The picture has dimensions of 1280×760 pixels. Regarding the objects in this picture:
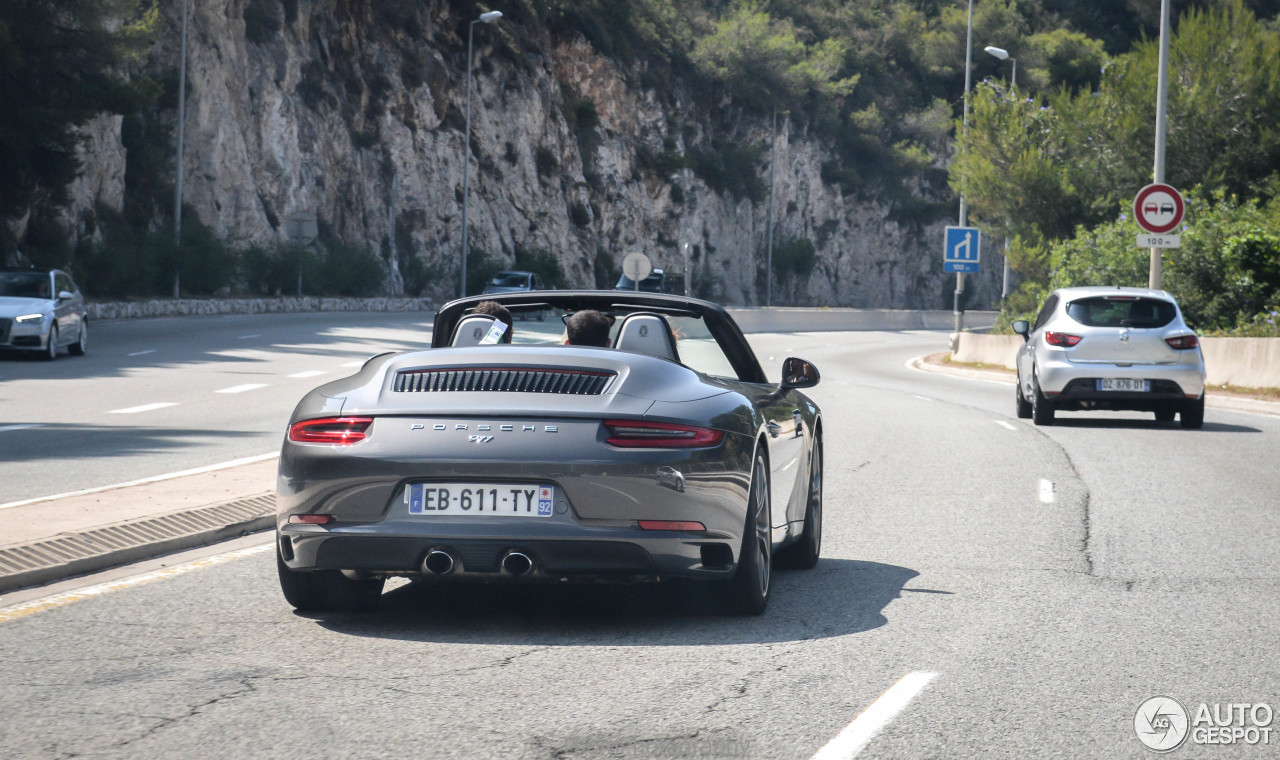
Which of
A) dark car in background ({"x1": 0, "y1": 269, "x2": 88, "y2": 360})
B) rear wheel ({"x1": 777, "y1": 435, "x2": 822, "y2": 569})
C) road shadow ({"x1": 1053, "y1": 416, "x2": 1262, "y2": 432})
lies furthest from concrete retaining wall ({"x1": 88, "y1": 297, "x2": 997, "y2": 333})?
rear wheel ({"x1": 777, "y1": 435, "x2": 822, "y2": 569})

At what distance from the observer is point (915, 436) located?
16828 mm

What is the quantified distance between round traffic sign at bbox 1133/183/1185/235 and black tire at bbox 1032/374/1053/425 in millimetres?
7642

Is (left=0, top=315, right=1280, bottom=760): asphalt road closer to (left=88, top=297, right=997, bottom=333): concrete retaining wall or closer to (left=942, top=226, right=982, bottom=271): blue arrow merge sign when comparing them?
(left=942, top=226, right=982, bottom=271): blue arrow merge sign

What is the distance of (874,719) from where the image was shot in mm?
4785

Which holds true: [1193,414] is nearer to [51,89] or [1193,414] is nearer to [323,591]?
[323,591]

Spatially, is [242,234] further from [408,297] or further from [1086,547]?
[1086,547]

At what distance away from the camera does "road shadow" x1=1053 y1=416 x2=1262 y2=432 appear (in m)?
18.2

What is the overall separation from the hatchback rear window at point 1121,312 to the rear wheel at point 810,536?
10.9 meters

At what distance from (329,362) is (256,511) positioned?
63.8 ft

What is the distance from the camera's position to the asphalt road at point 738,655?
4.55 metres

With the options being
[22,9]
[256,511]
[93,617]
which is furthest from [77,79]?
[93,617]

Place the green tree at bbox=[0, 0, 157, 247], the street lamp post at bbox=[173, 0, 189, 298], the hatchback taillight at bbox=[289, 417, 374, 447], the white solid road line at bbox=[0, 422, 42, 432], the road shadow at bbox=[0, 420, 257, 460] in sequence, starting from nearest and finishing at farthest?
the hatchback taillight at bbox=[289, 417, 374, 447], the road shadow at bbox=[0, 420, 257, 460], the white solid road line at bbox=[0, 422, 42, 432], the green tree at bbox=[0, 0, 157, 247], the street lamp post at bbox=[173, 0, 189, 298]

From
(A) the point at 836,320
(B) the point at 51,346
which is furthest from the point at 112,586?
(A) the point at 836,320

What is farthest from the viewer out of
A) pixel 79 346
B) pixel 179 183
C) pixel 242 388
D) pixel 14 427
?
pixel 179 183
